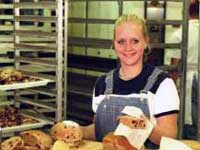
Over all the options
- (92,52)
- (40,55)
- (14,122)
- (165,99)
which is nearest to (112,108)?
(165,99)

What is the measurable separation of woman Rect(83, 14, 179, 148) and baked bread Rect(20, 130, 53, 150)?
0.46m

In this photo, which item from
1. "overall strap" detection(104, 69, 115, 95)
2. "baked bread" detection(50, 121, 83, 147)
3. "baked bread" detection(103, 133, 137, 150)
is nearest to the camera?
"baked bread" detection(103, 133, 137, 150)

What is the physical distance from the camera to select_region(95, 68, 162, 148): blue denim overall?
1.91m

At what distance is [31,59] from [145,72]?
6.45ft

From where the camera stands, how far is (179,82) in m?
3.78

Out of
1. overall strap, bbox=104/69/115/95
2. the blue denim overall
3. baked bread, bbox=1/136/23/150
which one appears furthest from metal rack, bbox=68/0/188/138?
baked bread, bbox=1/136/23/150

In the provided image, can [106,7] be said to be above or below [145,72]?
above

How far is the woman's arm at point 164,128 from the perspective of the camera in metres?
1.79

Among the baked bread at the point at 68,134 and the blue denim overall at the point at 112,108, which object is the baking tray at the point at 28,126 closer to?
the blue denim overall at the point at 112,108

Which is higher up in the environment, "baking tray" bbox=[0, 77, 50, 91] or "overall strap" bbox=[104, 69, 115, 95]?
"overall strap" bbox=[104, 69, 115, 95]

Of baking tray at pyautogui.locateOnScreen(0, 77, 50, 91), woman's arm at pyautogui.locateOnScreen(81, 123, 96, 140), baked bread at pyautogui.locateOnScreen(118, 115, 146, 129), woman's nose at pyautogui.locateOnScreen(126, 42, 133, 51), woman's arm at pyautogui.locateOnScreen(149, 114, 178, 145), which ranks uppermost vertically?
woman's nose at pyautogui.locateOnScreen(126, 42, 133, 51)

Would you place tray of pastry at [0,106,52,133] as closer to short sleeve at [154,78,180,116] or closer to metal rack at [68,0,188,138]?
metal rack at [68,0,188,138]

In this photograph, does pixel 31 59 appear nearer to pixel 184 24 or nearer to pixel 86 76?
pixel 86 76

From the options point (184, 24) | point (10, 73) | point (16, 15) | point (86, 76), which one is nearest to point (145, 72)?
point (10, 73)
